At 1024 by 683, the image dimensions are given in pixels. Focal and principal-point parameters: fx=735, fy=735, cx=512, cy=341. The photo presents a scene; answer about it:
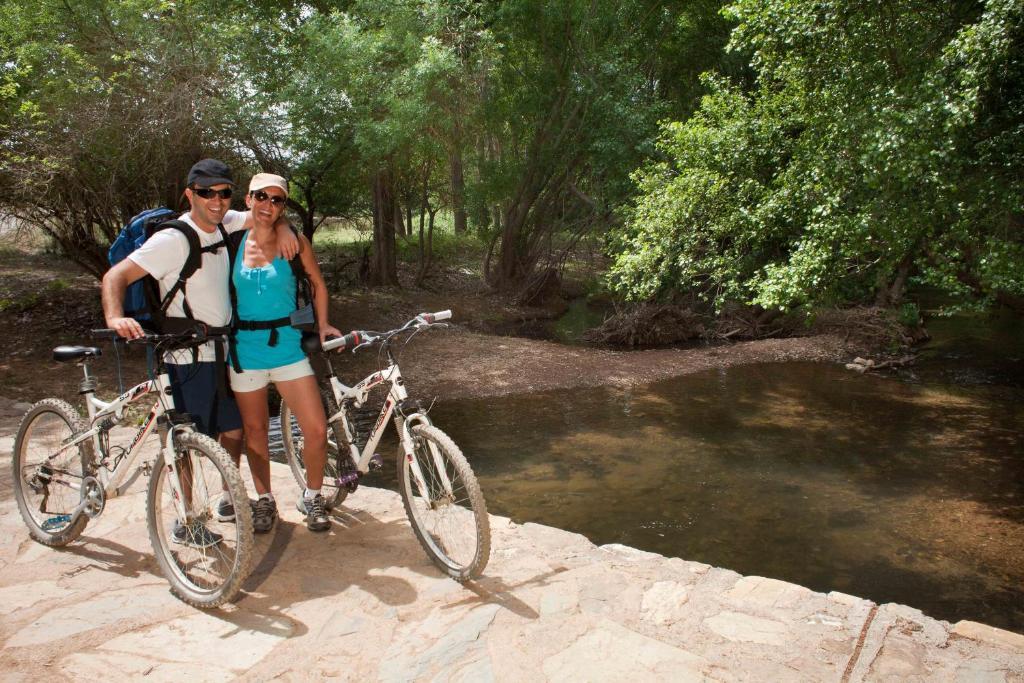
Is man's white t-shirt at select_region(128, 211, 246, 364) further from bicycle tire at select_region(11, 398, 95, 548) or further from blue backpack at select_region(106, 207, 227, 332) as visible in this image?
bicycle tire at select_region(11, 398, 95, 548)

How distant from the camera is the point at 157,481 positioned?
3.31m

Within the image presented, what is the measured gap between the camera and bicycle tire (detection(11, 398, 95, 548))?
3.72 metres

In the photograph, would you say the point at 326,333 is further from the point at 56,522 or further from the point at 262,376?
the point at 56,522

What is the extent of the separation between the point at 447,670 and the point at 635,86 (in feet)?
53.4

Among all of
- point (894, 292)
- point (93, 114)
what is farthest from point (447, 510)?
point (894, 292)

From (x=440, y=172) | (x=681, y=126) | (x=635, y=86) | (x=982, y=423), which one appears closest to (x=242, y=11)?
(x=440, y=172)

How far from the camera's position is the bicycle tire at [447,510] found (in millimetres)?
3203

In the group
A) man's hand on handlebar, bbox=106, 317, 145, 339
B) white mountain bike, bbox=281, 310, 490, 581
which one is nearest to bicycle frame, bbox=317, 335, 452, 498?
white mountain bike, bbox=281, 310, 490, 581

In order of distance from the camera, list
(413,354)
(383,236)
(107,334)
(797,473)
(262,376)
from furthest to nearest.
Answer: (383,236) → (413,354) → (797,473) → (262,376) → (107,334)

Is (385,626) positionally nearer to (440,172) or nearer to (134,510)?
(134,510)

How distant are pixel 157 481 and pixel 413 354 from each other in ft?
35.5

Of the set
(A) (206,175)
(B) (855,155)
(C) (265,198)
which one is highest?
(B) (855,155)

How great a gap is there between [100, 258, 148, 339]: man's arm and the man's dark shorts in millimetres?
394

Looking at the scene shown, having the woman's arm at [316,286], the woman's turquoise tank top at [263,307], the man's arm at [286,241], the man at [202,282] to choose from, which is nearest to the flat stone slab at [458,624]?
the man at [202,282]
